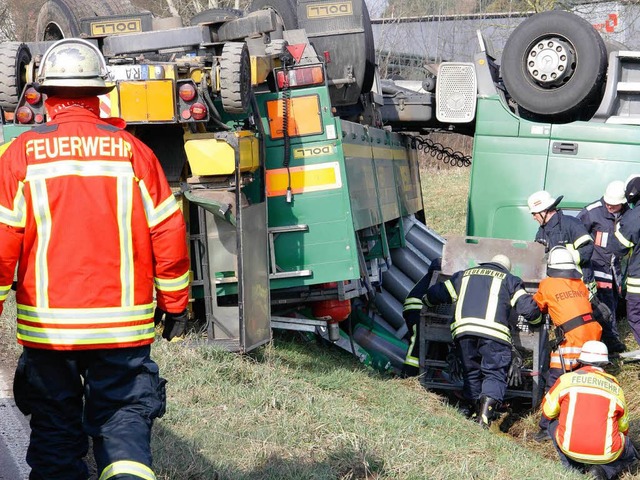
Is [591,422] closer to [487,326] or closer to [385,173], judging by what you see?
[487,326]

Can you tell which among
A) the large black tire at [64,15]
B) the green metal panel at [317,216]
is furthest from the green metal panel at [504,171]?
the large black tire at [64,15]

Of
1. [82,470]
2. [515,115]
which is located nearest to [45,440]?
[82,470]

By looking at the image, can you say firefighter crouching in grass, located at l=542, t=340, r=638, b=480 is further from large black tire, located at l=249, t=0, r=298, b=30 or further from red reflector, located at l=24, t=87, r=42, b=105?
large black tire, located at l=249, t=0, r=298, b=30

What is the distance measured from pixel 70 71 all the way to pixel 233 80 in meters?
2.42

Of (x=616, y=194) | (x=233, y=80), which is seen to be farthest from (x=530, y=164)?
(x=233, y=80)

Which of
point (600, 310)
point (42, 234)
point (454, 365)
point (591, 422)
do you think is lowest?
point (454, 365)

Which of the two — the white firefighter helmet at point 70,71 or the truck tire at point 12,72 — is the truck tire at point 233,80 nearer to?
the truck tire at point 12,72

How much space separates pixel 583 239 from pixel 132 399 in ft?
17.8

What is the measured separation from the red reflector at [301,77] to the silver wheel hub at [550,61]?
2.74 meters

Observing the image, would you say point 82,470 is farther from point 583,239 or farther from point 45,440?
point 583,239

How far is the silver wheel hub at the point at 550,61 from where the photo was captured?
8289 mm

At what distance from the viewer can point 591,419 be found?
554cm

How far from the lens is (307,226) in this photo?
6469 millimetres

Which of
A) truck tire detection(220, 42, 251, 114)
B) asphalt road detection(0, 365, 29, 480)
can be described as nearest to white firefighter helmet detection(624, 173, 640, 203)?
truck tire detection(220, 42, 251, 114)
